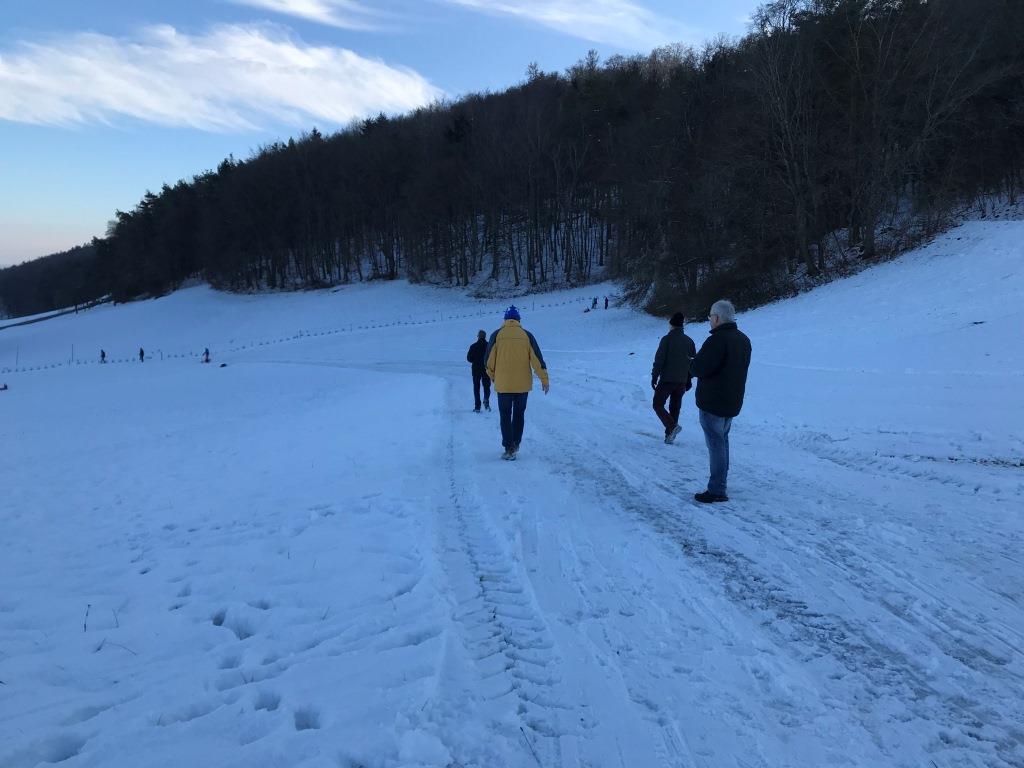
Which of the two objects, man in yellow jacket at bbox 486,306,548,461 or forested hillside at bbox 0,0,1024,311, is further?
forested hillside at bbox 0,0,1024,311

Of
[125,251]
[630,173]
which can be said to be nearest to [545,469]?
[630,173]

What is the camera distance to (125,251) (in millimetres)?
78500

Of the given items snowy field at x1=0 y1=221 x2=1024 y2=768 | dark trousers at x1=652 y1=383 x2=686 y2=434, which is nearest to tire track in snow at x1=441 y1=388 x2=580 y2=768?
snowy field at x1=0 y1=221 x2=1024 y2=768

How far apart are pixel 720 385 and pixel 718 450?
2.11 feet

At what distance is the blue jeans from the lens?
5727 mm

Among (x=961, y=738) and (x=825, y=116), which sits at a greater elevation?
(x=825, y=116)

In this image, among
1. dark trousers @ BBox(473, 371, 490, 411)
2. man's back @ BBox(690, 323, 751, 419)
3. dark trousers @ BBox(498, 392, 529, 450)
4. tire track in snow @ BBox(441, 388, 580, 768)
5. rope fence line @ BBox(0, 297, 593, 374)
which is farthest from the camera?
rope fence line @ BBox(0, 297, 593, 374)

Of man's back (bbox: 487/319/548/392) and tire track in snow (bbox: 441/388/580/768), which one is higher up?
man's back (bbox: 487/319/548/392)

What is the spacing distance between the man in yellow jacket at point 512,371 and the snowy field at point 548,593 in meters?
0.51

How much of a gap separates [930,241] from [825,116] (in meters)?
9.08

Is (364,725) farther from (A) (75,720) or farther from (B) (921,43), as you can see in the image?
(B) (921,43)

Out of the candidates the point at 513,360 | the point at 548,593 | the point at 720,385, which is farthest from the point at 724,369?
the point at 548,593

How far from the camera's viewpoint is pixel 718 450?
19.0ft

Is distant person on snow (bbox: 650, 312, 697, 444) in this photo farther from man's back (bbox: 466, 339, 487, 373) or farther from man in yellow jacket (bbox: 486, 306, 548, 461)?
man's back (bbox: 466, 339, 487, 373)
